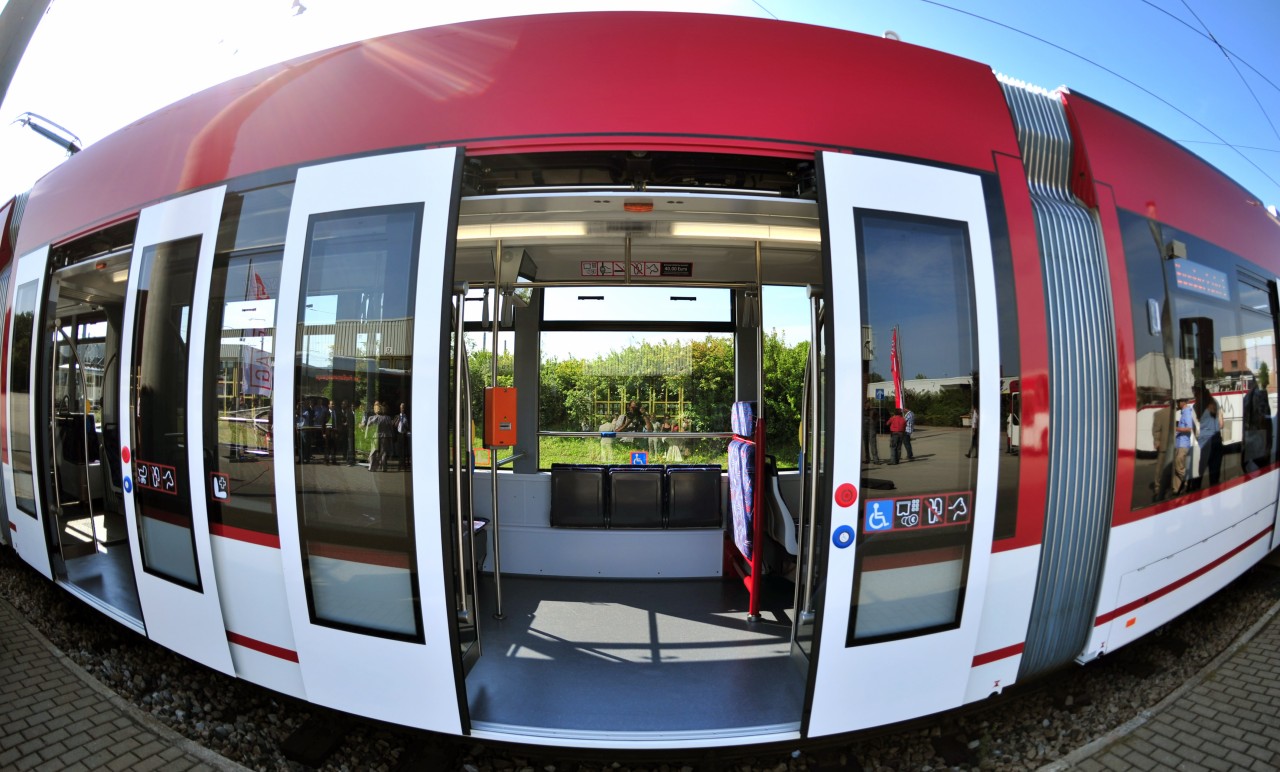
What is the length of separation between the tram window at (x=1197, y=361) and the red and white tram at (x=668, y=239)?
0.03m

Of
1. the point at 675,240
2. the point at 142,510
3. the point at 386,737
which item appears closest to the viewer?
the point at 386,737

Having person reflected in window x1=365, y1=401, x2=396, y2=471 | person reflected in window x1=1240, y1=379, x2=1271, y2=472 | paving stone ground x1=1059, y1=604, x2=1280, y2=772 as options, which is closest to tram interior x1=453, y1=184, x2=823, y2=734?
person reflected in window x1=365, y1=401, x2=396, y2=471

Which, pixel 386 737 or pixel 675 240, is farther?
pixel 675 240

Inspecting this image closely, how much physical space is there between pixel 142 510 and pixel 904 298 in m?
3.86

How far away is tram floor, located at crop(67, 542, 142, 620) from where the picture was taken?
3.16m

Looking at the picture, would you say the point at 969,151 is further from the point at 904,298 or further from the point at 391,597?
the point at 391,597

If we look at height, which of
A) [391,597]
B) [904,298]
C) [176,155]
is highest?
[176,155]

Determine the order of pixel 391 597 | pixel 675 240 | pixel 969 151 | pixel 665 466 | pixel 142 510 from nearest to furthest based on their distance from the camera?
pixel 391 597
pixel 969 151
pixel 142 510
pixel 675 240
pixel 665 466

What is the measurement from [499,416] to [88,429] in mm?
4029

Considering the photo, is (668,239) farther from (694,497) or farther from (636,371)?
(694,497)

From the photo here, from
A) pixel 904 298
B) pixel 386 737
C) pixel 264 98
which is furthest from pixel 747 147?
pixel 386 737

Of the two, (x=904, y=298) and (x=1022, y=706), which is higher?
(x=904, y=298)

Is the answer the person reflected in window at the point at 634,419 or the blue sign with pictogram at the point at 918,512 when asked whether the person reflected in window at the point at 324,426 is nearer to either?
the blue sign with pictogram at the point at 918,512

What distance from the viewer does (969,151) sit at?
220 centimetres
